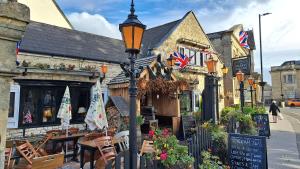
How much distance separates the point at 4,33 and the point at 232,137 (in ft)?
18.3

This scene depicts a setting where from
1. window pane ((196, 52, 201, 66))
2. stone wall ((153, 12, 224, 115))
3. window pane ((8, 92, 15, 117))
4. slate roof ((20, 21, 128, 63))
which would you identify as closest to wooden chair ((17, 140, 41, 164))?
window pane ((8, 92, 15, 117))

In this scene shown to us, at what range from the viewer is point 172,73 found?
11953mm

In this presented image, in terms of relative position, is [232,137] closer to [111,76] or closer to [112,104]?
[112,104]

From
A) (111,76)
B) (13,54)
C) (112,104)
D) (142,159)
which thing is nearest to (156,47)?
(111,76)

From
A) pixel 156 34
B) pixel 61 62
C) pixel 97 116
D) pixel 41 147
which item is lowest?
pixel 41 147

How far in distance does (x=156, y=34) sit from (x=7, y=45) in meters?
16.4

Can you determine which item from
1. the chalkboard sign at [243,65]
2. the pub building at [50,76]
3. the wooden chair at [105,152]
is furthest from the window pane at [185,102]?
the wooden chair at [105,152]

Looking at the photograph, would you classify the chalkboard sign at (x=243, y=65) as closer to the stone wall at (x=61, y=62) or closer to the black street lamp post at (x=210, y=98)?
the black street lamp post at (x=210, y=98)

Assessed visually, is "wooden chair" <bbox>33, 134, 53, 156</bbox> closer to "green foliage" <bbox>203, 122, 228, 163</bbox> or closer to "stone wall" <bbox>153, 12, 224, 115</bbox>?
"green foliage" <bbox>203, 122, 228, 163</bbox>

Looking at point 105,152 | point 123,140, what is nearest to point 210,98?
point 123,140

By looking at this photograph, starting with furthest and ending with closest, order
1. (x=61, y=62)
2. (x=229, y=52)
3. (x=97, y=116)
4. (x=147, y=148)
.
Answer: (x=229, y=52), (x=61, y=62), (x=97, y=116), (x=147, y=148)

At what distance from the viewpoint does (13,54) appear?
2107 mm

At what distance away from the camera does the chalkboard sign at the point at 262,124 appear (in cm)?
1158

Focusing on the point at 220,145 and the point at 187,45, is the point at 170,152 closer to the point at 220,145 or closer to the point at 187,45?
the point at 220,145
